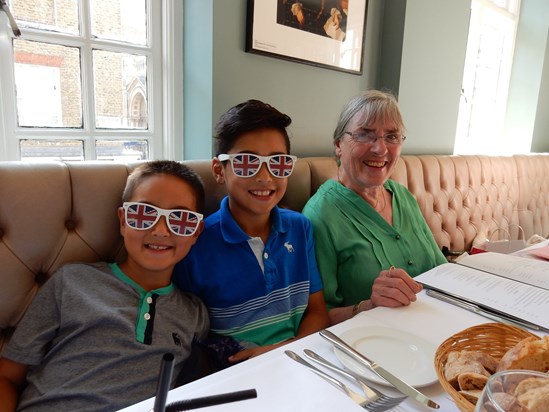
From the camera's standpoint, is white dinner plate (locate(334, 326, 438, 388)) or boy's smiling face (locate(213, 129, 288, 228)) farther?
boy's smiling face (locate(213, 129, 288, 228))

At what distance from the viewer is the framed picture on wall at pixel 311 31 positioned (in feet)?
5.37

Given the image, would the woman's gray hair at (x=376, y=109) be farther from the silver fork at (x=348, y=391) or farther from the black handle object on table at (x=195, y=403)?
the black handle object on table at (x=195, y=403)

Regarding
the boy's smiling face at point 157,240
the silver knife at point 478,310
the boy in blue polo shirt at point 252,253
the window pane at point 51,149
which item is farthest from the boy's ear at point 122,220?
the silver knife at point 478,310

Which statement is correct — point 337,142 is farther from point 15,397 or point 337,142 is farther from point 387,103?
point 15,397

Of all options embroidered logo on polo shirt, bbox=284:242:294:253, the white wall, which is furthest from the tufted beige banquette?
the white wall

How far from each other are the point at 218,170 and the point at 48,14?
85 cm

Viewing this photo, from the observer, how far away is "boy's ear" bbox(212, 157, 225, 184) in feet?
3.73

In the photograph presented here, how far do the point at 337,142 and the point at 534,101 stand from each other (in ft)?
10.3

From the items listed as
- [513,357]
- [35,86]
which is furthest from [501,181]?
[35,86]

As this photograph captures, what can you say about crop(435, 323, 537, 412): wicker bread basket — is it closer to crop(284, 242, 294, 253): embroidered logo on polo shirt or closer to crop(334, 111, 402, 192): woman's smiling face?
crop(284, 242, 294, 253): embroidered logo on polo shirt

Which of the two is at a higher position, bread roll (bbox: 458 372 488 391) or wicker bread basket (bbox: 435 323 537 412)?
bread roll (bbox: 458 372 488 391)

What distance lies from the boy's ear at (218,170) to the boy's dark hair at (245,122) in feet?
0.10

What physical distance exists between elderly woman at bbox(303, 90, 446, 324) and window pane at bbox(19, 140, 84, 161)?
0.89m

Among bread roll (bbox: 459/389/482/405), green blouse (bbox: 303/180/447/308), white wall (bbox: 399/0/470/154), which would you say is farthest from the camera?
white wall (bbox: 399/0/470/154)
